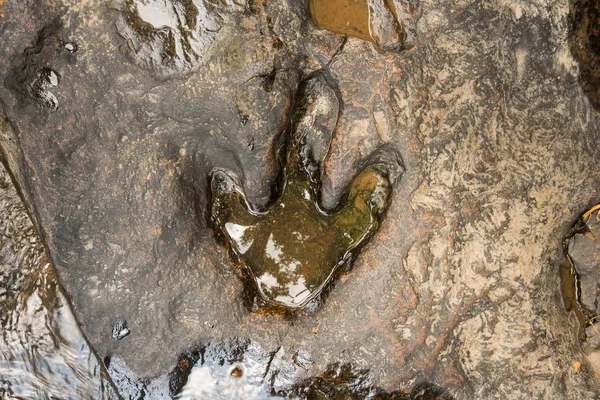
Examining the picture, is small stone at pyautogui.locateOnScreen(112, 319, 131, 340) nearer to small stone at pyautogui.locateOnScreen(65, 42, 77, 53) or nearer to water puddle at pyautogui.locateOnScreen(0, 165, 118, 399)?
water puddle at pyautogui.locateOnScreen(0, 165, 118, 399)

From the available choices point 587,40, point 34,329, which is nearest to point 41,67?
point 34,329

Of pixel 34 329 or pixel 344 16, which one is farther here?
pixel 344 16

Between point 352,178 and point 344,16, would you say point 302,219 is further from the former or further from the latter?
point 344,16

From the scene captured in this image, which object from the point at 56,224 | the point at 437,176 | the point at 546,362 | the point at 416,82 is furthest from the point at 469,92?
the point at 56,224

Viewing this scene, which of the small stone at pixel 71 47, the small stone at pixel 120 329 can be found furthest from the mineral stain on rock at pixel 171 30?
the small stone at pixel 120 329

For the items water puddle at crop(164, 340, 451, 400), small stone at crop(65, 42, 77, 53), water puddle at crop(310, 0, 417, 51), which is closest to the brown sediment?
water puddle at crop(310, 0, 417, 51)

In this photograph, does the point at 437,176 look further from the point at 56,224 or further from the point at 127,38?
the point at 56,224
